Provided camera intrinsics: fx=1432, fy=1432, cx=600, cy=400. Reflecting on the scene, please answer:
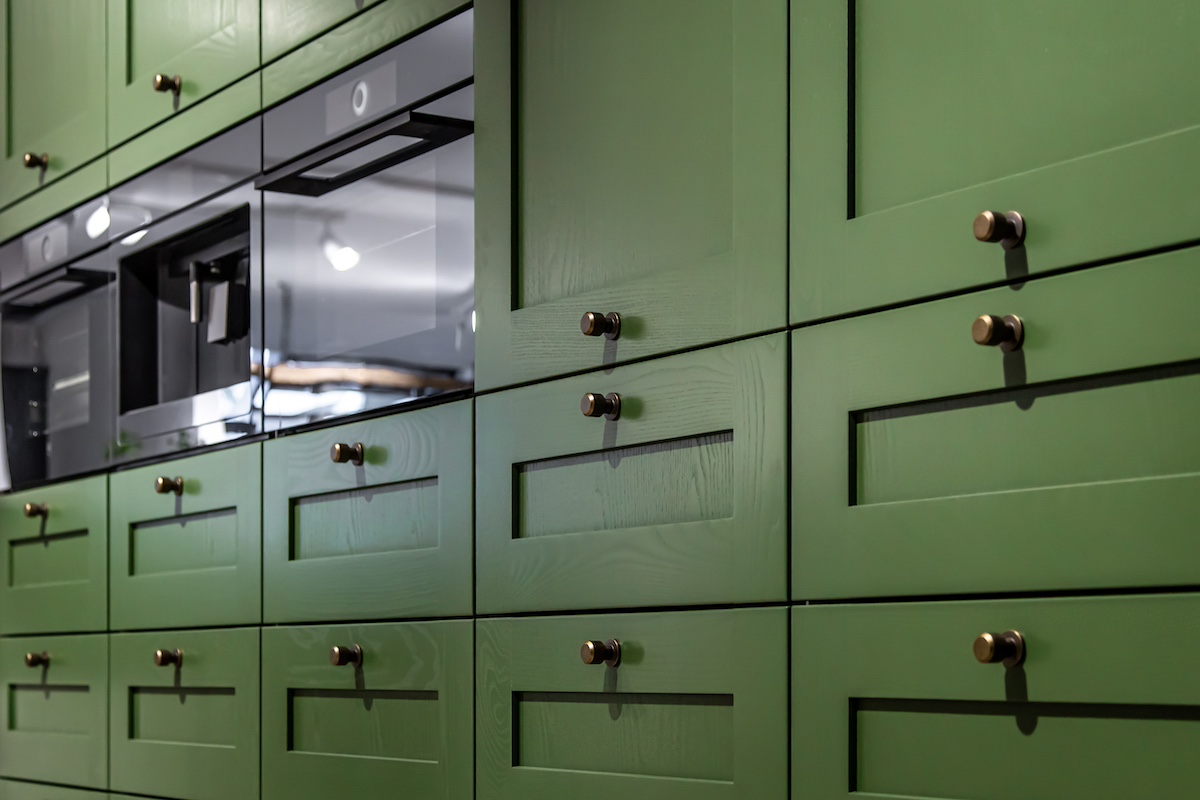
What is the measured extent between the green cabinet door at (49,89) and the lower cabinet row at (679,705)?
864mm

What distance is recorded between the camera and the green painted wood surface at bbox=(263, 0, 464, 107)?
1.75m

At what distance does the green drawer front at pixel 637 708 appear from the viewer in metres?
1.29

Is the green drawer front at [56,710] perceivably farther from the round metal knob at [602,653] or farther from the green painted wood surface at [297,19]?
the round metal knob at [602,653]

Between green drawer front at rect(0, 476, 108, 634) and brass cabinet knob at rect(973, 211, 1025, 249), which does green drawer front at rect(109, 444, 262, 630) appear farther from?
brass cabinet knob at rect(973, 211, 1025, 249)

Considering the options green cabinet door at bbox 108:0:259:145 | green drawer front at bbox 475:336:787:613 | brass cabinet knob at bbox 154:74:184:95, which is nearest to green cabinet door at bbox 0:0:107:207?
green cabinet door at bbox 108:0:259:145

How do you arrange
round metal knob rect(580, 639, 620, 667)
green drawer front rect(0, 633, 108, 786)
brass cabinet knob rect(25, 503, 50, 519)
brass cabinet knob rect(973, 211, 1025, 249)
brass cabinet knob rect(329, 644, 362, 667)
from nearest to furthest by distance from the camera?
brass cabinet knob rect(973, 211, 1025, 249) → round metal knob rect(580, 639, 620, 667) → brass cabinet knob rect(329, 644, 362, 667) → green drawer front rect(0, 633, 108, 786) → brass cabinet knob rect(25, 503, 50, 519)

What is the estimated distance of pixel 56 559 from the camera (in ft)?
8.26

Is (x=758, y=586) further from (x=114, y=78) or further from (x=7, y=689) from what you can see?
(x=7, y=689)

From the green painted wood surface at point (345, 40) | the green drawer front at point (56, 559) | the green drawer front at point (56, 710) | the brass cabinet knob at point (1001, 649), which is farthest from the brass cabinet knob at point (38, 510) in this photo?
the brass cabinet knob at point (1001, 649)

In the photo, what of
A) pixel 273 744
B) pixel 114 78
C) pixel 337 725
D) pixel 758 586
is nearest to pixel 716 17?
pixel 758 586

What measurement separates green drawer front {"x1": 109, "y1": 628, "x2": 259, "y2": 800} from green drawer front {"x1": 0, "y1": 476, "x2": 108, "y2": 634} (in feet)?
0.46

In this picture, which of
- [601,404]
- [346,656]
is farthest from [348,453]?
[601,404]

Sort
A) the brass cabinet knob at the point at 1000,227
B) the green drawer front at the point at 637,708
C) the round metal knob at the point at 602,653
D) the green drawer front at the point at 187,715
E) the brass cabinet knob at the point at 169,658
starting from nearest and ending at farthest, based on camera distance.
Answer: the brass cabinet knob at the point at 1000,227 → the green drawer front at the point at 637,708 → the round metal knob at the point at 602,653 → the green drawer front at the point at 187,715 → the brass cabinet knob at the point at 169,658

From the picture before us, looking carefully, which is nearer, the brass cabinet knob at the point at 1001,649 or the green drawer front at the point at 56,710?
the brass cabinet knob at the point at 1001,649
